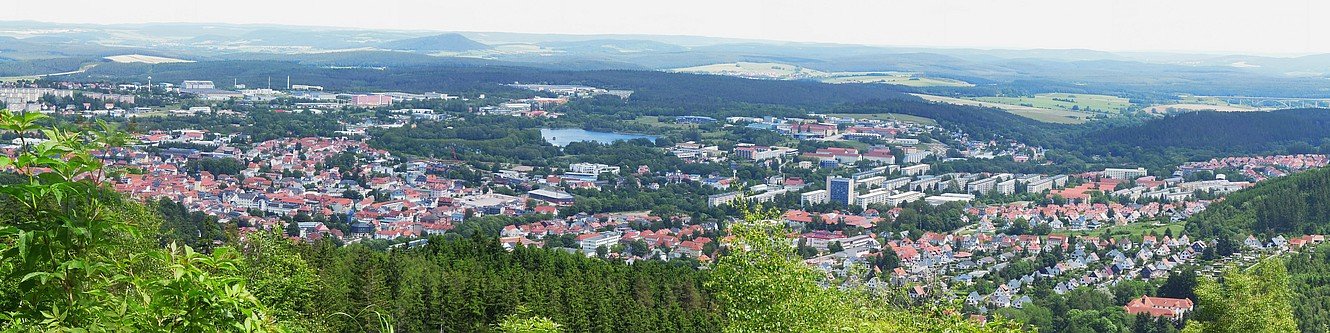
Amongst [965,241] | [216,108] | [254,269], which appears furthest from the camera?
[216,108]

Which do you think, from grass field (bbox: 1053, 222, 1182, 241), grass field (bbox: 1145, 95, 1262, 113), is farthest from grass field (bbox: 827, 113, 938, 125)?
grass field (bbox: 1053, 222, 1182, 241)

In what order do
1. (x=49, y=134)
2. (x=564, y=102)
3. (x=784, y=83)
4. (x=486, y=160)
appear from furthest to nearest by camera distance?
1. (x=784, y=83)
2. (x=564, y=102)
3. (x=486, y=160)
4. (x=49, y=134)

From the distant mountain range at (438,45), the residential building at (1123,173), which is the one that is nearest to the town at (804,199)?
the residential building at (1123,173)

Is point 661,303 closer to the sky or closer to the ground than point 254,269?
closer to the ground

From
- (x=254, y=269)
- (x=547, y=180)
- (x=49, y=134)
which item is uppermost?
(x=49, y=134)

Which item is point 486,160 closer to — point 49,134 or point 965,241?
point 965,241

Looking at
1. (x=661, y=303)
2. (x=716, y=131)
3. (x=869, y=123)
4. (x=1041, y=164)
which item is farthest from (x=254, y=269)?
(x=869, y=123)
